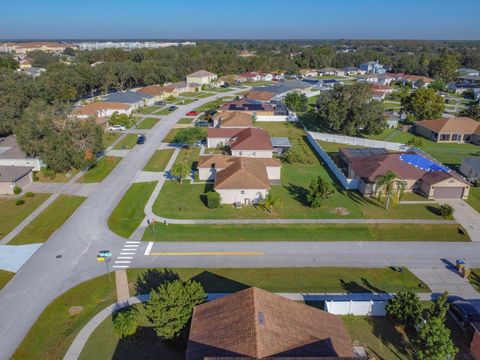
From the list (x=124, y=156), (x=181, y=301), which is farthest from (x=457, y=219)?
(x=124, y=156)

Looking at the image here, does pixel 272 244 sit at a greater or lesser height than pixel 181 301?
lesser

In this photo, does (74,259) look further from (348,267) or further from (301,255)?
(348,267)

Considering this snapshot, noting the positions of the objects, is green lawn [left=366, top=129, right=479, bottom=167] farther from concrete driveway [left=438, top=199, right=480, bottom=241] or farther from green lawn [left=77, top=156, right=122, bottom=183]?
green lawn [left=77, top=156, right=122, bottom=183]

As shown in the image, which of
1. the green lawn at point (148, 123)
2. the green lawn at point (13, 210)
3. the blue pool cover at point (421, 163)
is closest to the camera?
the green lawn at point (13, 210)

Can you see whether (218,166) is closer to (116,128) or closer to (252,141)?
(252,141)

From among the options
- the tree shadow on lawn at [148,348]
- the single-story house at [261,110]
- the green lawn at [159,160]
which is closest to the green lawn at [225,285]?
the tree shadow on lawn at [148,348]

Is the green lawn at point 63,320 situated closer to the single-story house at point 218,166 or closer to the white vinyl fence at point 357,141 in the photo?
the single-story house at point 218,166
